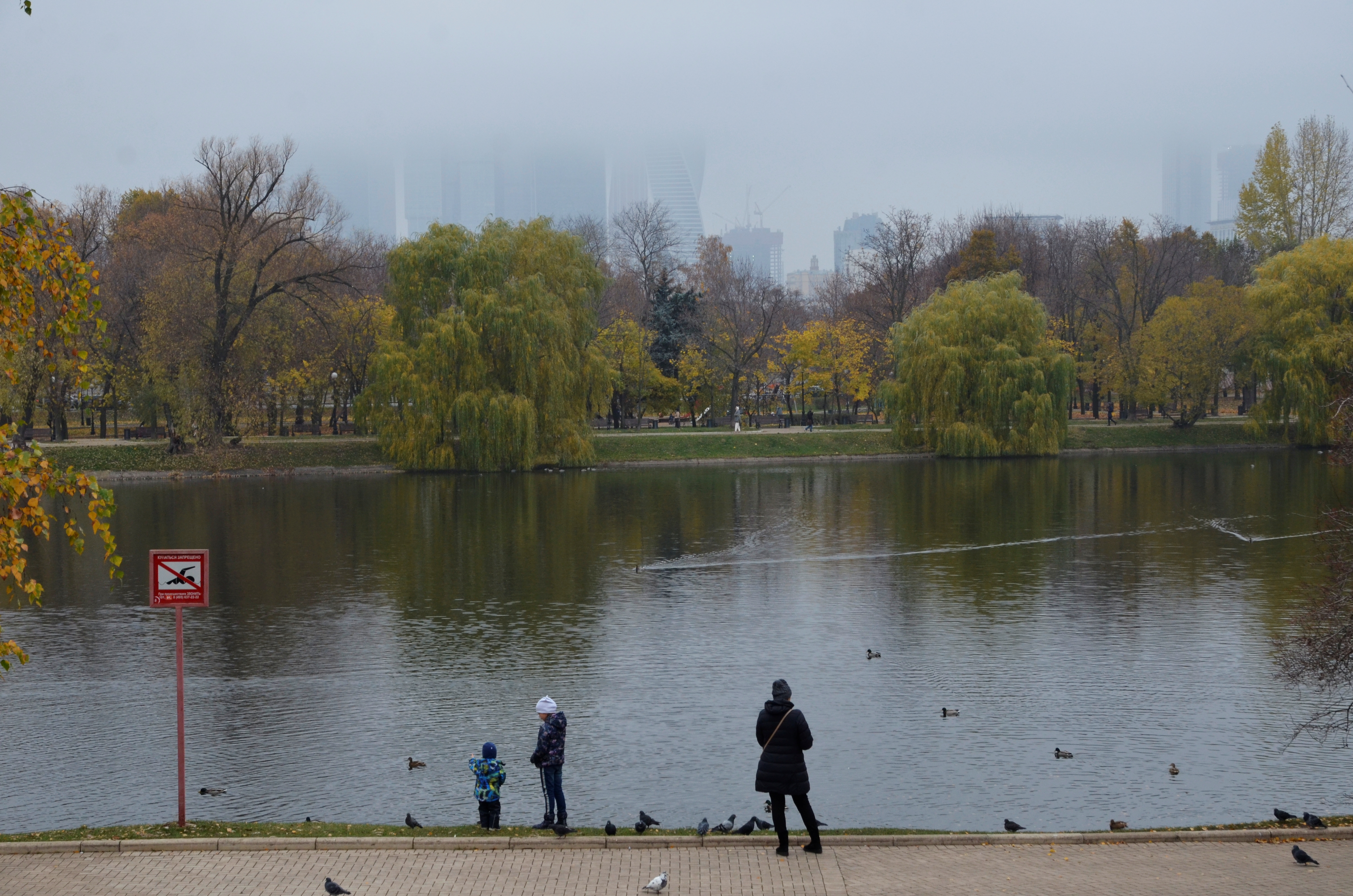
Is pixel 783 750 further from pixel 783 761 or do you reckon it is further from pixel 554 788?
pixel 554 788

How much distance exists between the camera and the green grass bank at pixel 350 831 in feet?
39.3

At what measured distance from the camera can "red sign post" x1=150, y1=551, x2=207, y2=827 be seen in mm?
12781

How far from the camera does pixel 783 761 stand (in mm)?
11375

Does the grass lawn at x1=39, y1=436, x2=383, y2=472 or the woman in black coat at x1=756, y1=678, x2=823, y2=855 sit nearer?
the woman in black coat at x1=756, y1=678, x2=823, y2=855

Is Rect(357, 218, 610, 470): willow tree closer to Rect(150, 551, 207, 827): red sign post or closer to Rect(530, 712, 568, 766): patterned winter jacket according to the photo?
Rect(150, 551, 207, 827): red sign post

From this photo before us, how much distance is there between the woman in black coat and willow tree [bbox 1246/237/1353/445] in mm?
65401

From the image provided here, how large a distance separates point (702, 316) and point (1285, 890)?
80.3 m

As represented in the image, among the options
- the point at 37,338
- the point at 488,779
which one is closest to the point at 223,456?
the point at 488,779

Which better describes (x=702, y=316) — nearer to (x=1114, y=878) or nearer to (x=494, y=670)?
(x=494, y=670)

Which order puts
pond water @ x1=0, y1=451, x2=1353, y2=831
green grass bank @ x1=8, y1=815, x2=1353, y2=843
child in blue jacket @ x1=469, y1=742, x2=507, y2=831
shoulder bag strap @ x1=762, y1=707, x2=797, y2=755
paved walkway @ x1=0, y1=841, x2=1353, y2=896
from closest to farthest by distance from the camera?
1. paved walkway @ x1=0, y1=841, x2=1353, y2=896
2. shoulder bag strap @ x1=762, y1=707, x2=797, y2=755
3. green grass bank @ x1=8, y1=815, x2=1353, y2=843
4. child in blue jacket @ x1=469, y1=742, x2=507, y2=831
5. pond water @ x1=0, y1=451, x2=1353, y2=831

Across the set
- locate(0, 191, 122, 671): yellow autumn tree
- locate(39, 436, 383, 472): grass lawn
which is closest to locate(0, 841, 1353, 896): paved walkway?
locate(0, 191, 122, 671): yellow autumn tree

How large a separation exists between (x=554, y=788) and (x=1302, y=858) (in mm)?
7324

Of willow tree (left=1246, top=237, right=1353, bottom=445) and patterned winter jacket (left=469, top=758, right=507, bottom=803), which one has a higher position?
willow tree (left=1246, top=237, right=1353, bottom=445)

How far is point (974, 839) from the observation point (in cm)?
1169
